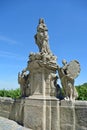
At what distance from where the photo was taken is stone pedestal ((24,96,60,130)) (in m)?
11.3

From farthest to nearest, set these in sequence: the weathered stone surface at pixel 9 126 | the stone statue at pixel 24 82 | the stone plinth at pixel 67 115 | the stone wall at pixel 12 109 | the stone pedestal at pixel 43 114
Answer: the stone statue at pixel 24 82, the stone wall at pixel 12 109, the weathered stone surface at pixel 9 126, the stone pedestal at pixel 43 114, the stone plinth at pixel 67 115

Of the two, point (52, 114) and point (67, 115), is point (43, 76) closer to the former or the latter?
point (52, 114)

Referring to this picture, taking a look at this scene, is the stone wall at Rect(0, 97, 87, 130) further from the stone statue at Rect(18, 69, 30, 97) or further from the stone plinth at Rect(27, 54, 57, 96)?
the stone statue at Rect(18, 69, 30, 97)

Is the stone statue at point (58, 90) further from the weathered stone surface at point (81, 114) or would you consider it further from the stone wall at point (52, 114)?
the weathered stone surface at point (81, 114)

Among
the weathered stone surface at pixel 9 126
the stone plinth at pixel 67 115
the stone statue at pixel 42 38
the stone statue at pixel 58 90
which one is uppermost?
the stone statue at pixel 42 38

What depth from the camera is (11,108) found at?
14.2 meters

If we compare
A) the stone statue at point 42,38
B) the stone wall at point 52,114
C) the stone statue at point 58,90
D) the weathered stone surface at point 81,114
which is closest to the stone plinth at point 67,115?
the stone wall at point 52,114

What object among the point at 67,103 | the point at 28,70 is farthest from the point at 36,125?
the point at 28,70

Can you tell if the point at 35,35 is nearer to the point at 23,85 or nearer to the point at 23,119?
the point at 23,85

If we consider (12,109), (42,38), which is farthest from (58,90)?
(12,109)

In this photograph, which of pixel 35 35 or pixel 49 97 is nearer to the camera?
pixel 49 97

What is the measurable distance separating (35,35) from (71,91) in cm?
423

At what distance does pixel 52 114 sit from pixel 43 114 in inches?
18.0

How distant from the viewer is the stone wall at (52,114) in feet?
34.6
